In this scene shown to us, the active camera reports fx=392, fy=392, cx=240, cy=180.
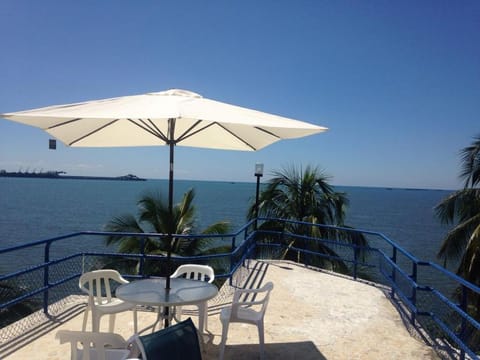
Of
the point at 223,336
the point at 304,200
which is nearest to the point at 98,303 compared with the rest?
the point at 223,336

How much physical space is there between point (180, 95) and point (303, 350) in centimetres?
275

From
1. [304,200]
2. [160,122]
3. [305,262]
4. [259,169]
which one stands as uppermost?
[160,122]

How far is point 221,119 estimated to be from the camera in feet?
8.93

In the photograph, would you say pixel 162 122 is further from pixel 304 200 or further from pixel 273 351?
pixel 304 200

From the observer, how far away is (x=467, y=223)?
10.2m

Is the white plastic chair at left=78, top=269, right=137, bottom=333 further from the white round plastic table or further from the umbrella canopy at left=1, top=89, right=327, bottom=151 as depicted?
the umbrella canopy at left=1, top=89, right=327, bottom=151

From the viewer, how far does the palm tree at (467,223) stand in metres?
9.39

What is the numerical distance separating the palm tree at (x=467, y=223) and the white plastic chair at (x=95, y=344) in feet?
30.3

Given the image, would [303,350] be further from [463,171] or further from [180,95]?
[463,171]

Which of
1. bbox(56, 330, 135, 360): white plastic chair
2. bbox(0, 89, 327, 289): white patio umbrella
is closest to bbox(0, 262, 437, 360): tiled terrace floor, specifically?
bbox(0, 89, 327, 289): white patio umbrella

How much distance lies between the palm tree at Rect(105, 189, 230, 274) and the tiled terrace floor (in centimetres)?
455

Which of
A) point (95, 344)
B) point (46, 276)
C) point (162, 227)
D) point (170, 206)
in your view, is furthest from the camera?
point (162, 227)

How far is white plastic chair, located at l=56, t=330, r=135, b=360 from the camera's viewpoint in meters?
2.25

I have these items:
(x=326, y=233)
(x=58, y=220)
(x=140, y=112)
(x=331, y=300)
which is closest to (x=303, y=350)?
(x=331, y=300)
